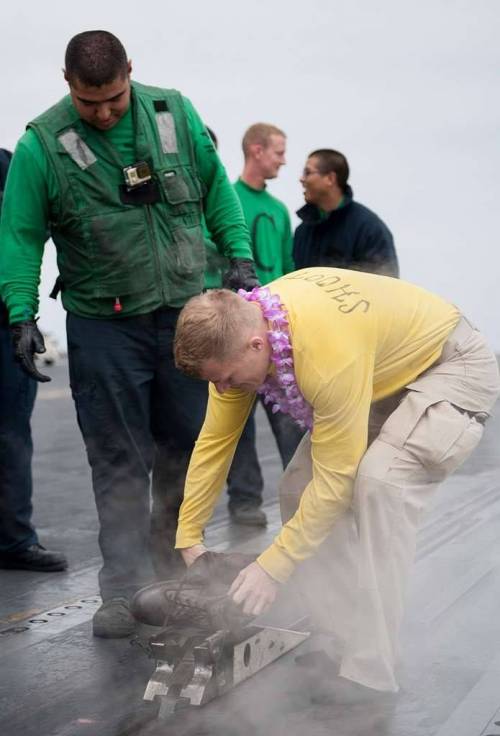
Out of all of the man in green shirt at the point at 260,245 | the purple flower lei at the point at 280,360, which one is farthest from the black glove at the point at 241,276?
the man in green shirt at the point at 260,245

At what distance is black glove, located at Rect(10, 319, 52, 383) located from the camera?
13.3ft

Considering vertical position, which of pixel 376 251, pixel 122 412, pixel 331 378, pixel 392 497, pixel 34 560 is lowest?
pixel 34 560

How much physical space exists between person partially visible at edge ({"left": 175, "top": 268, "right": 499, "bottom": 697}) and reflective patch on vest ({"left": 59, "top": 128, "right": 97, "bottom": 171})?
1059 mm

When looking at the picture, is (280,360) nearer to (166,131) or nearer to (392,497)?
(392,497)

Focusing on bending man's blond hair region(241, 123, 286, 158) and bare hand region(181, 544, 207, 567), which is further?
bending man's blond hair region(241, 123, 286, 158)

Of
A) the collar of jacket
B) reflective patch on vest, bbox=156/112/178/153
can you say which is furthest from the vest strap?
the collar of jacket

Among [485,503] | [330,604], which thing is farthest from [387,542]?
[485,503]

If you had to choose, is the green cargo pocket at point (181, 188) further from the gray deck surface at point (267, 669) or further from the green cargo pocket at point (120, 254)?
the gray deck surface at point (267, 669)

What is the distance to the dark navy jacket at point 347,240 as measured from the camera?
19.8 ft

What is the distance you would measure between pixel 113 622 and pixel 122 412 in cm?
77

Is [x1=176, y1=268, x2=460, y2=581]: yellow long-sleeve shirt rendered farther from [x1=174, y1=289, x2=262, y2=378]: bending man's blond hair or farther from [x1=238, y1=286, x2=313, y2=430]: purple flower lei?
[x1=174, y1=289, x2=262, y2=378]: bending man's blond hair

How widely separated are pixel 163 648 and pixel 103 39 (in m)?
2.10

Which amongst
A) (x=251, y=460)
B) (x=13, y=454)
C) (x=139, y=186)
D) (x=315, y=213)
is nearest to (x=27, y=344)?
(x=139, y=186)

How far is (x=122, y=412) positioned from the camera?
422cm
